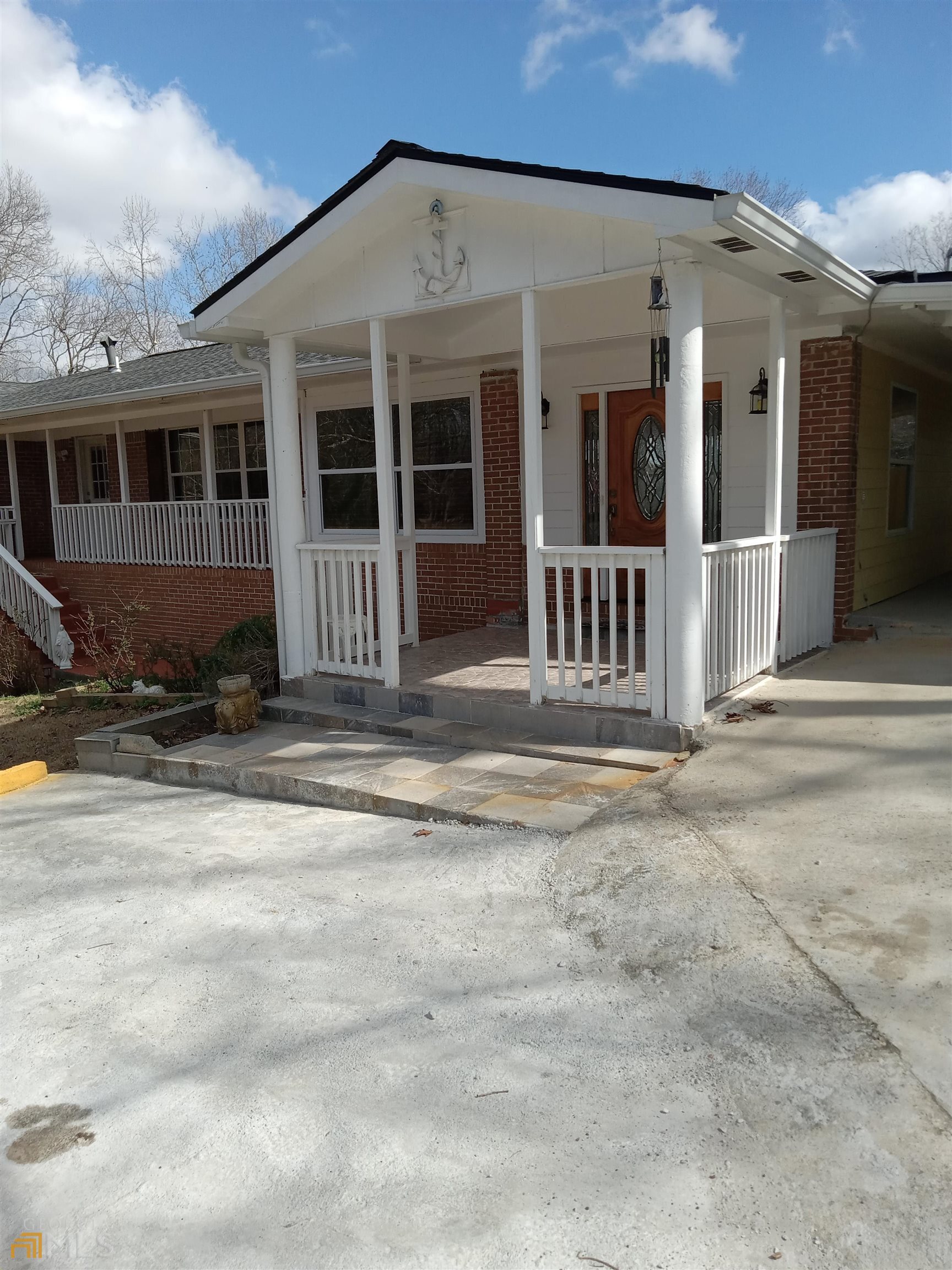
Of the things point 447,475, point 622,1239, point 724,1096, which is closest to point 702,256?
point 724,1096

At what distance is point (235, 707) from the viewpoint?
7496mm

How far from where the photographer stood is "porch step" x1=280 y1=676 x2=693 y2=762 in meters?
5.88

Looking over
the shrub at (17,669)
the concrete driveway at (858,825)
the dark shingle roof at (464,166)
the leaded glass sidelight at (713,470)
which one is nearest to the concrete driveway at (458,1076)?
the concrete driveway at (858,825)

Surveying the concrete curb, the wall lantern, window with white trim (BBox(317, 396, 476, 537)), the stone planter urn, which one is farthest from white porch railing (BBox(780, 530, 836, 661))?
the concrete curb

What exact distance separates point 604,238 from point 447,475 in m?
5.34

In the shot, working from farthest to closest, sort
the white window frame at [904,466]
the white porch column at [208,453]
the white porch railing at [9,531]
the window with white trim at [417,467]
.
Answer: the white porch railing at [9,531] → the white porch column at [208,453] → the window with white trim at [417,467] → the white window frame at [904,466]

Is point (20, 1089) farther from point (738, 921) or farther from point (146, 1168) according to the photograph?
point (738, 921)

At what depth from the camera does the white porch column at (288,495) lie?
7734 mm

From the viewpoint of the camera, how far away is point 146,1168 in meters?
2.59

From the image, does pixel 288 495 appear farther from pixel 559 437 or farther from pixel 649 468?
pixel 649 468

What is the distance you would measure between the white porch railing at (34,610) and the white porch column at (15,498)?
101 inches

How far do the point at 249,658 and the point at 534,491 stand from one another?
3.57 meters

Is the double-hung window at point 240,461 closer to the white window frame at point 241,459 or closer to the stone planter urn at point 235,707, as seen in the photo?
the white window frame at point 241,459

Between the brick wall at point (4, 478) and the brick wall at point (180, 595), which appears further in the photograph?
the brick wall at point (4, 478)
